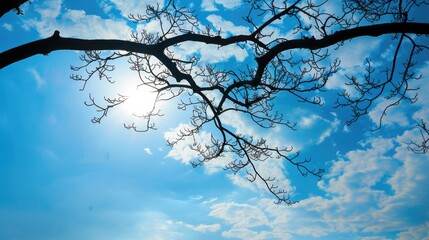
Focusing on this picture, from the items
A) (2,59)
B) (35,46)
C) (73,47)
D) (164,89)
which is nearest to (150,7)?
Result: (164,89)

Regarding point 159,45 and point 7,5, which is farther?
point 159,45

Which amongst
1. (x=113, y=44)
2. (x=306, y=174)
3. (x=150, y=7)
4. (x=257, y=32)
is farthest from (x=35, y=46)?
(x=306, y=174)

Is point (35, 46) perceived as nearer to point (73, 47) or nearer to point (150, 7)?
point (73, 47)

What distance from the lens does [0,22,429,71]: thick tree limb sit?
4.20 m

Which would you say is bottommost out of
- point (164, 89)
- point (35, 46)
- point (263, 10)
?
point (35, 46)

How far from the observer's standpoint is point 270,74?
625 centimetres

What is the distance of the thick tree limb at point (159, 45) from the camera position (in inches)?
165

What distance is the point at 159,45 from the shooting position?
5.18 meters

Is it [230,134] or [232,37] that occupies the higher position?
[232,37]

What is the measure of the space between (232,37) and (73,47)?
271 centimetres

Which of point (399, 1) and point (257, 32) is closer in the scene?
point (399, 1)

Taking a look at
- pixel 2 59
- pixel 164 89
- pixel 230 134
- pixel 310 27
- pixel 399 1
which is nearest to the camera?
pixel 2 59

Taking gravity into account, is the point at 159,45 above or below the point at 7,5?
above

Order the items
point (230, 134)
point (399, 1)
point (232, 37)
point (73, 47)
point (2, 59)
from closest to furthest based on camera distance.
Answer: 1. point (2, 59)
2. point (73, 47)
3. point (399, 1)
4. point (232, 37)
5. point (230, 134)
